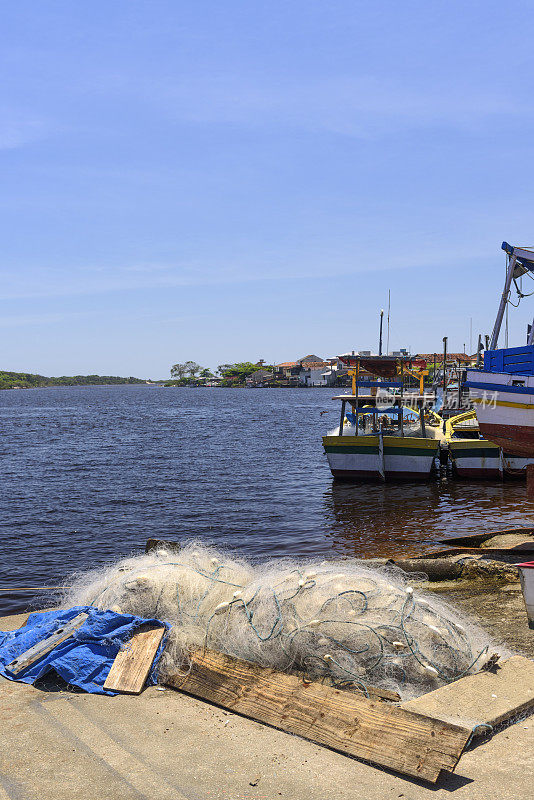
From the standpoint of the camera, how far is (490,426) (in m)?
15.0

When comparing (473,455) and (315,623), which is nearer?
(315,623)

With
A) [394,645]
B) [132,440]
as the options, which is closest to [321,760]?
[394,645]

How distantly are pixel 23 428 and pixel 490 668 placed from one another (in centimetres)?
5367

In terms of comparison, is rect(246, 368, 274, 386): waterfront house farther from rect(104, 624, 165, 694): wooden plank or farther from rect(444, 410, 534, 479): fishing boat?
rect(104, 624, 165, 694): wooden plank

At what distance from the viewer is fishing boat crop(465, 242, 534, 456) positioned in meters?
13.9

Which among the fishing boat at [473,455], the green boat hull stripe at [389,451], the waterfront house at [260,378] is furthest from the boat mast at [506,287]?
the waterfront house at [260,378]

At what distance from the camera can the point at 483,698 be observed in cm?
540

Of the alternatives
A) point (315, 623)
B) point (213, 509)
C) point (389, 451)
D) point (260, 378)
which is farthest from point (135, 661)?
point (260, 378)

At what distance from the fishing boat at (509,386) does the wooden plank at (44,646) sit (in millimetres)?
10885

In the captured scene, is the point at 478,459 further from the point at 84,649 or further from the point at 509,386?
the point at 84,649

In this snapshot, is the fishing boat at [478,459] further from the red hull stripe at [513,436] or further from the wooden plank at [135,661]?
the wooden plank at [135,661]

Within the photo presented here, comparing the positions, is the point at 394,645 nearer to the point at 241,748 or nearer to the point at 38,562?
the point at 241,748

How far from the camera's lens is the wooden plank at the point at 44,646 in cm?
631

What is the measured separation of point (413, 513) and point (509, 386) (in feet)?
19.3
